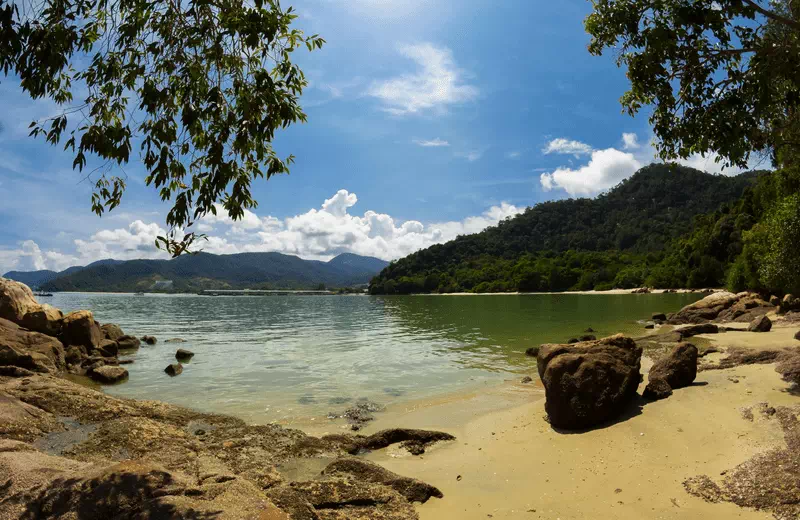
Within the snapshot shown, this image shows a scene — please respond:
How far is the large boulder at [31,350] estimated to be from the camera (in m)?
15.6

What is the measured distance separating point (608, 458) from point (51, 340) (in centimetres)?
2498

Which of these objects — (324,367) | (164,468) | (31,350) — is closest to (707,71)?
(164,468)

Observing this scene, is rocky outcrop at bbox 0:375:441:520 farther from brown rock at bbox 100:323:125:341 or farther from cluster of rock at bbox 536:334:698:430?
brown rock at bbox 100:323:125:341

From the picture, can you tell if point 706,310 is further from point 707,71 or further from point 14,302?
point 14,302

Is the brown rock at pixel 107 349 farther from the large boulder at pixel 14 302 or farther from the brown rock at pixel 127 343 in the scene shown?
the brown rock at pixel 127 343

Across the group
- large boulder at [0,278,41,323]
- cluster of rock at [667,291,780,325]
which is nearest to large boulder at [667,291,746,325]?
cluster of rock at [667,291,780,325]

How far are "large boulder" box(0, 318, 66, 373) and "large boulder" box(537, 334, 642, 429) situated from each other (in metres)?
17.8

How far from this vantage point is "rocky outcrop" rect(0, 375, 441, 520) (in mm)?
4457

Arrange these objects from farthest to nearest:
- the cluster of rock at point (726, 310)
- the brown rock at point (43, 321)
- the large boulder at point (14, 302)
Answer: the cluster of rock at point (726, 310), the brown rock at point (43, 321), the large boulder at point (14, 302)

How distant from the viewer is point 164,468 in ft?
17.1

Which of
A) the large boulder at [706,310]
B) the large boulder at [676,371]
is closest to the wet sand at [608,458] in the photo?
the large boulder at [676,371]

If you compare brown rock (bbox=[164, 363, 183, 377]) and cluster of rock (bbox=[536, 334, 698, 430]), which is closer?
cluster of rock (bbox=[536, 334, 698, 430])

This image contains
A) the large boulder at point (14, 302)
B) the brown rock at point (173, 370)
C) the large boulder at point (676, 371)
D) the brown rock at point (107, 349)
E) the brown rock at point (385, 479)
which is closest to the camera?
the brown rock at point (385, 479)

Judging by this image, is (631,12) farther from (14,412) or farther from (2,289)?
(2,289)
